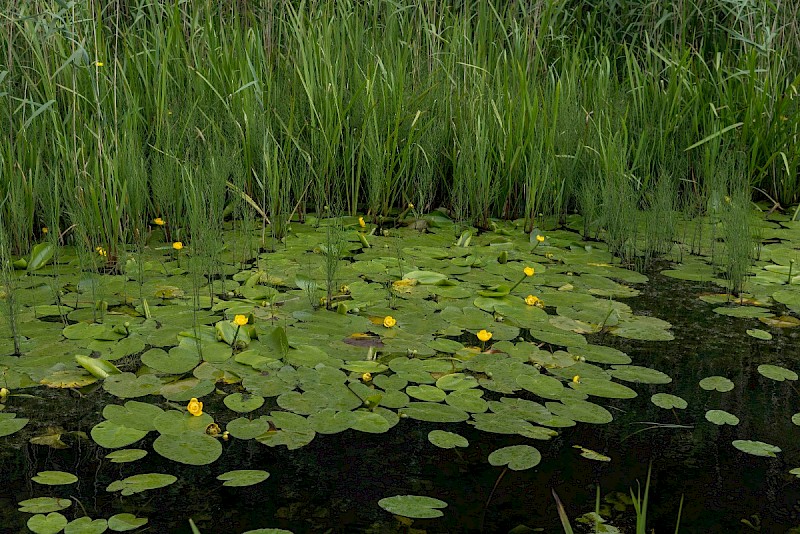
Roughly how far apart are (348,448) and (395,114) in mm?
2065

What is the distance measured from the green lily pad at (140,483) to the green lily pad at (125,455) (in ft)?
0.25

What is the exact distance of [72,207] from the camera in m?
2.94

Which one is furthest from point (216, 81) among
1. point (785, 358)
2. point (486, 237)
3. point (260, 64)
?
point (785, 358)

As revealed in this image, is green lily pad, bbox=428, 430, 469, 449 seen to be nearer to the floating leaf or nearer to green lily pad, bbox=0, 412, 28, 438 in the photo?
the floating leaf

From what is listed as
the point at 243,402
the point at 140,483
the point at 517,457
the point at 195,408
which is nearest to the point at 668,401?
the point at 517,457

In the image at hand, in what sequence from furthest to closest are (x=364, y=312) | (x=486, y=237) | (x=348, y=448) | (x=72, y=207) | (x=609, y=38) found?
(x=609, y=38) < (x=486, y=237) < (x=72, y=207) < (x=364, y=312) < (x=348, y=448)

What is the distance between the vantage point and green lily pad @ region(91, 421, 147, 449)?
1883mm

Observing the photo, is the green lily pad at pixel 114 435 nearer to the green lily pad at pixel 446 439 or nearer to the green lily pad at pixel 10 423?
the green lily pad at pixel 10 423

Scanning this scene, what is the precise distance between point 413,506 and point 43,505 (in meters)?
0.71

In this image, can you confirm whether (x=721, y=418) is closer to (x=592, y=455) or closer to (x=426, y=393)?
(x=592, y=455)

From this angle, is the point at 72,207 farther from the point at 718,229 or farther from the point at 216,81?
the point at 718,229

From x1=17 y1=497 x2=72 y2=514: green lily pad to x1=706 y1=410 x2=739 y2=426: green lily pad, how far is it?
1.45 m

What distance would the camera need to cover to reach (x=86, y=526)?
158 cm

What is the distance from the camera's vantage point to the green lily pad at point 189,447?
1836 mm
